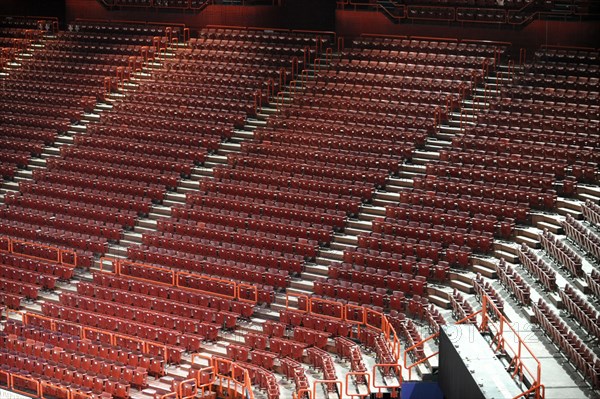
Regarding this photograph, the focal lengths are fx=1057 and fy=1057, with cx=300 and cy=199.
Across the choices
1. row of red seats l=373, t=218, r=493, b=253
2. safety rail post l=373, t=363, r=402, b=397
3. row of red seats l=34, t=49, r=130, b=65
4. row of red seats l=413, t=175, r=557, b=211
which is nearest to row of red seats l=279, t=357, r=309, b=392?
safety rail post l=373, t=363, r=402, b=397

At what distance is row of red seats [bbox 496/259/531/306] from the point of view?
1401cm

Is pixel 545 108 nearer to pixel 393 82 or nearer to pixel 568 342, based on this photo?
pixel 393 82

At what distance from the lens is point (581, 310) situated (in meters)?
13.0

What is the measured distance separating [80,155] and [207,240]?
4.40 m

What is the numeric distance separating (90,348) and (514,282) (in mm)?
5914

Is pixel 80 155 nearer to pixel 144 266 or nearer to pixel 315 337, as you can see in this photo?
pixel 144 266

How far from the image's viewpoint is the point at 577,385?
38.9 feet

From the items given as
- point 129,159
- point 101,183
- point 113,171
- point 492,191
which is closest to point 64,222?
point 101,183

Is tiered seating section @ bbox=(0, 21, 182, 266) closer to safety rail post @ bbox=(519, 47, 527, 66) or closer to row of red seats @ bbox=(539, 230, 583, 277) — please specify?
row of red seats @ bbox=(539, 230, 583, 277)

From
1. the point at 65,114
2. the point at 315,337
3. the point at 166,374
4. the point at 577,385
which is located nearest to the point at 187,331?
the point at 166,374

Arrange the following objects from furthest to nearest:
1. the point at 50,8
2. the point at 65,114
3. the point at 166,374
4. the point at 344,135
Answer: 1. the point at 50,8
2. the point at 65,114
3. the point at 344,135
4. the point at 166,374

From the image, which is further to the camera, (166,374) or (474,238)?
(474,238)

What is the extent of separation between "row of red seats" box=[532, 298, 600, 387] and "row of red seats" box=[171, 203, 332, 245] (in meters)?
4.28

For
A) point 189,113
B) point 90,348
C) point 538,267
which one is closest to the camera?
point 538,267
